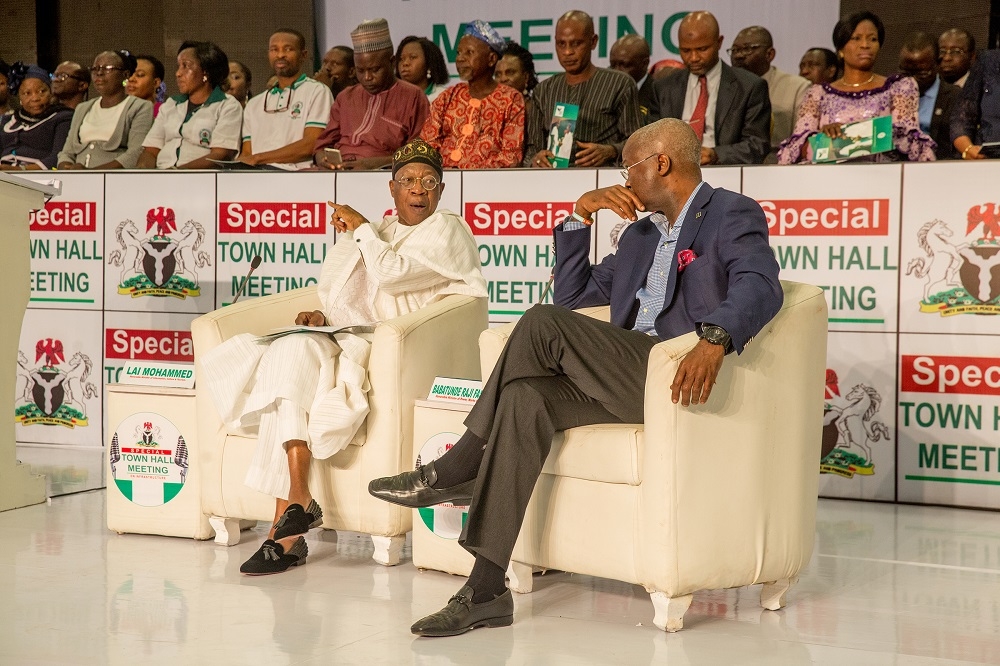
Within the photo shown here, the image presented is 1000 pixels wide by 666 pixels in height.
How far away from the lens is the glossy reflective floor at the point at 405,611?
282cm

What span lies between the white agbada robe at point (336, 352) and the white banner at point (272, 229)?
148 cm

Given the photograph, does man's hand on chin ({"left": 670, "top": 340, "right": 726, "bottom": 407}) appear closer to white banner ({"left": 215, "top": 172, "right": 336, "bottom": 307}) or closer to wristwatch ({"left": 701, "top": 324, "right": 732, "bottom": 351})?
wristwatch ({"left": 701, "top": 324, "right": 732, "bottom": 351})

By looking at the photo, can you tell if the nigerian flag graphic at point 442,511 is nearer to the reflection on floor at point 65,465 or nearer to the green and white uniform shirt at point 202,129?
the reflection on floor at point 65,465

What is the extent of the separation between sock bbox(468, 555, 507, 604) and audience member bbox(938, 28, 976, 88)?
4.20 meters

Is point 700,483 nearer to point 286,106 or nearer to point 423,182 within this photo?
point 423,182

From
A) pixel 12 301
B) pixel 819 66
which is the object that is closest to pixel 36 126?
pixel 12 301

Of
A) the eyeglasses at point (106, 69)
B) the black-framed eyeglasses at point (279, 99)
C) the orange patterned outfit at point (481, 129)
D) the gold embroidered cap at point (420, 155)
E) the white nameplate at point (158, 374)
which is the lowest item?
the white nameplate at point (158, 374)

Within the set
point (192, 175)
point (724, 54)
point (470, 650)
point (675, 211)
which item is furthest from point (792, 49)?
point (470, 650)

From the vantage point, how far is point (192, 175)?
5926 mm

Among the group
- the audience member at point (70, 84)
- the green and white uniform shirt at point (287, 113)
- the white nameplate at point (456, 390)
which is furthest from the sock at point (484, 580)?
the audience member at point (70, 84)

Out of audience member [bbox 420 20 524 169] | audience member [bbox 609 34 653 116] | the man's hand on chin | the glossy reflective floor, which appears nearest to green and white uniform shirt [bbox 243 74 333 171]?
audience member [bbox 420 20 524 169]

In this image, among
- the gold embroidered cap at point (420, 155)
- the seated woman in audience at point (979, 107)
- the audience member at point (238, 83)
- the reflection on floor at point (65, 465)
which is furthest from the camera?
the audience member at point (238, 83)

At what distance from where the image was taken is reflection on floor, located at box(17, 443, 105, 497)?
5070 millimetres

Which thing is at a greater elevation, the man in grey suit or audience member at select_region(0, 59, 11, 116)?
audience member at select_region(0, 59, 11, 116)
